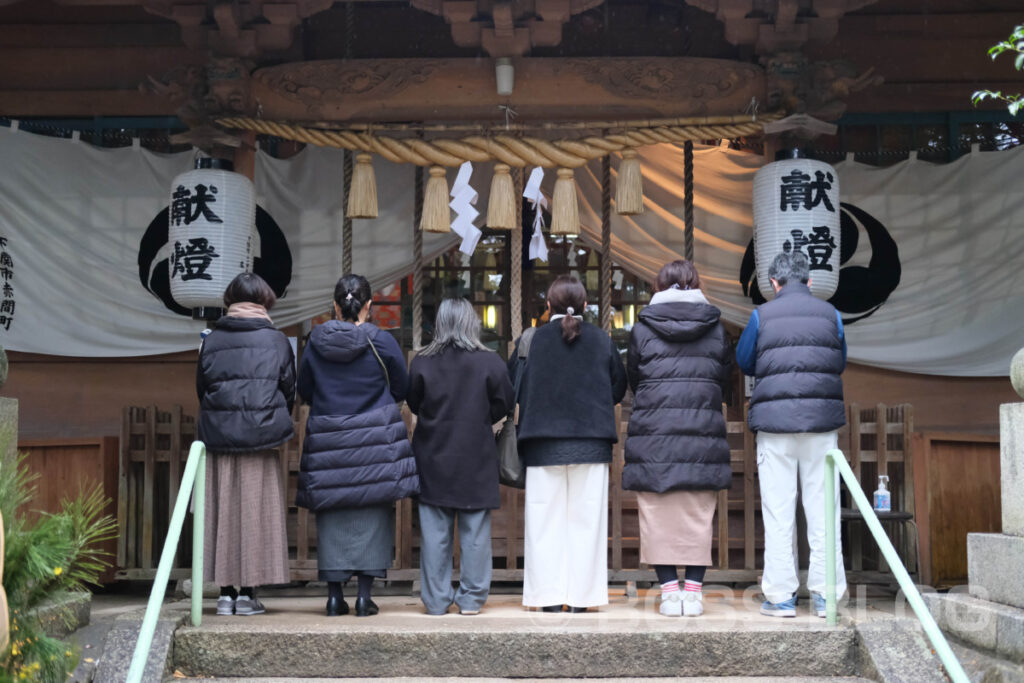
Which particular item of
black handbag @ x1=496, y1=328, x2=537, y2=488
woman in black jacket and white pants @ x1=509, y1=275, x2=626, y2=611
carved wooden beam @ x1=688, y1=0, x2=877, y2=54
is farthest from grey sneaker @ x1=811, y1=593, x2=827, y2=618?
carved wooden beam @ x1=688, y1=0, x2=877, y2=54

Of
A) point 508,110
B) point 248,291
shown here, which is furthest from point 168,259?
point 248,291

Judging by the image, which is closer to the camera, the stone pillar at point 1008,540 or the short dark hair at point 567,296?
the stone pillar at point 1008,540

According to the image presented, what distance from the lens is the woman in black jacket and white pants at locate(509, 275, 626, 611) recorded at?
6.06 metres

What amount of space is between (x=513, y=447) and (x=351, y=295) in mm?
1244

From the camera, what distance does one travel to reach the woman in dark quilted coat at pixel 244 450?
5969 millimetres

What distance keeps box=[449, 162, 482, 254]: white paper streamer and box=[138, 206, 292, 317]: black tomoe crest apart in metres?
1.81

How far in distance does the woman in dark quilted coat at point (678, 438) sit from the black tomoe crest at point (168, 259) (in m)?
4.10

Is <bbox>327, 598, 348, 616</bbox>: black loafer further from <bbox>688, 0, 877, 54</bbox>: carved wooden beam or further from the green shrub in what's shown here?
<bbox>688, 0, 877, 54</bbox>: carved wooden beam

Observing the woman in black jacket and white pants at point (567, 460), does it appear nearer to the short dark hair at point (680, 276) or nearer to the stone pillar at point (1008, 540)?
the short dark hair at point (680, 276)

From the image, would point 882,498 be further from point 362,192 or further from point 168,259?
point 168,259

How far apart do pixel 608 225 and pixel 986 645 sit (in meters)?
4.26

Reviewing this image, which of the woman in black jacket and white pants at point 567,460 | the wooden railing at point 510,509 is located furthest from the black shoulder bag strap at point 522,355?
the wooden railing at point 510,509

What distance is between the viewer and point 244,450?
596cm

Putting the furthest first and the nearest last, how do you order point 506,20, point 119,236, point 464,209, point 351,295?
1. point 119,236
2. point 464,209
3. point 506,20
4. point 351,295
